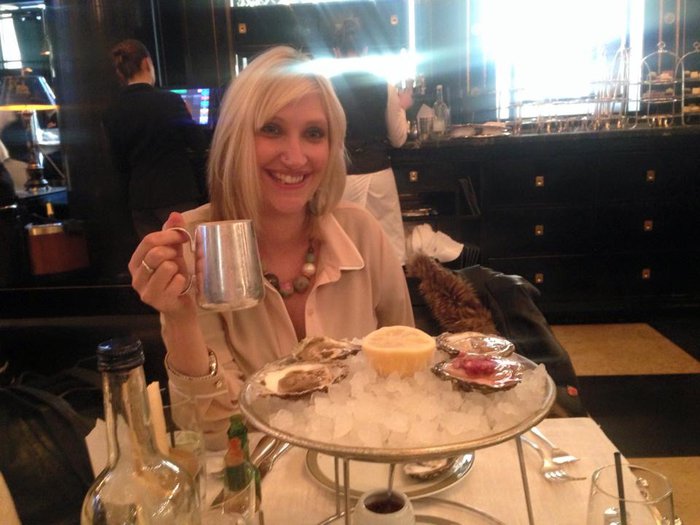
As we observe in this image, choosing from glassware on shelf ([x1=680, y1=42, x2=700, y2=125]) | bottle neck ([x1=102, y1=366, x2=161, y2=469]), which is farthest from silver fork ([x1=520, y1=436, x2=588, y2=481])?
glassware on shelf ([x1=680, y1=42, x2=700, y2=125])

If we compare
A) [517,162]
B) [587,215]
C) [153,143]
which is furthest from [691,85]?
[153,143]

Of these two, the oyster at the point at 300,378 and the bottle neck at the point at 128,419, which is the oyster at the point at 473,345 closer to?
the oyster at the point at 300,378

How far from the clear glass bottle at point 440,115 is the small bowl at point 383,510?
3440 millimetres

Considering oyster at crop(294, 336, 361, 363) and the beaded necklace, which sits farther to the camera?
the beaded necklace

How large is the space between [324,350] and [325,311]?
567 mm

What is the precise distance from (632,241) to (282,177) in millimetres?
2824

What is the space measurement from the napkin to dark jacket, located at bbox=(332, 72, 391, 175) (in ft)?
1.56

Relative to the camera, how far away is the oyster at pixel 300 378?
2.15 ft

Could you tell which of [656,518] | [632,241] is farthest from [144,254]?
[632,241]

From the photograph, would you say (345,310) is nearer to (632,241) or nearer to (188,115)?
(188,115)

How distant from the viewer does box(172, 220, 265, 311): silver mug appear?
80 centimetres

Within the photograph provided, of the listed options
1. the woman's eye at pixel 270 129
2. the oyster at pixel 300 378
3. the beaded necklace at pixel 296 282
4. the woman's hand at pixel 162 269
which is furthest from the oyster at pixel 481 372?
the woman's eye at pixel 270 129

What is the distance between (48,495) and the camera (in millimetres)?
886

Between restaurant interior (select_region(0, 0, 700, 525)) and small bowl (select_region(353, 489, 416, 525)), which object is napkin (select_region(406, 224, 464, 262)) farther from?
small bowl (select_region(353, 489, 416, 525))
